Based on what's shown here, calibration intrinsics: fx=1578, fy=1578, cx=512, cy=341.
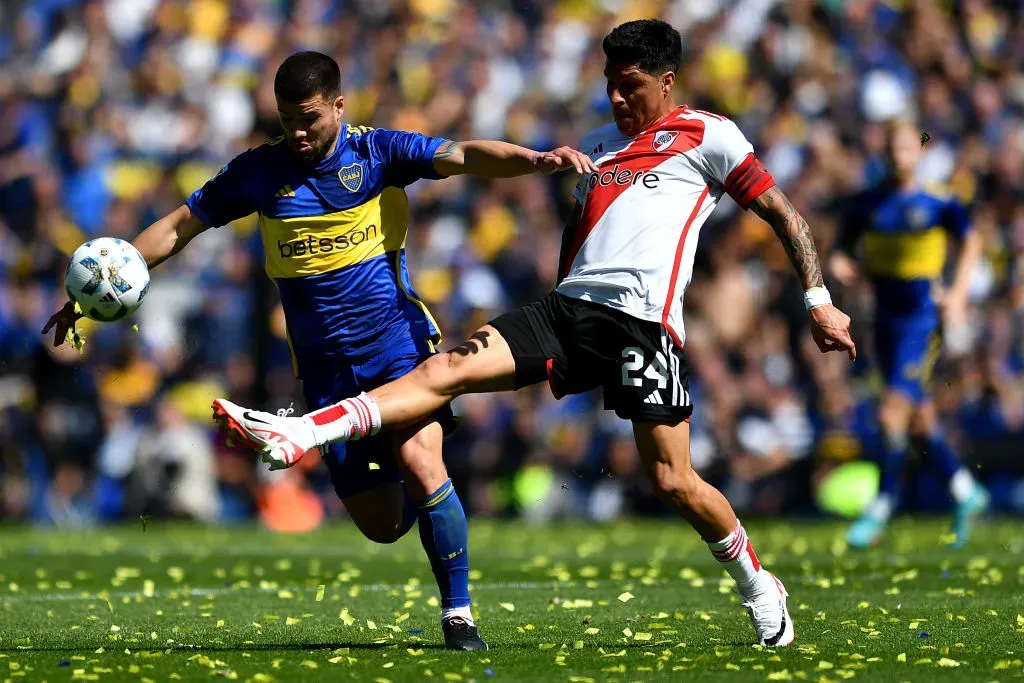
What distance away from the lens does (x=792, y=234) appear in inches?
260

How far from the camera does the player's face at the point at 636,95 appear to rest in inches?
269

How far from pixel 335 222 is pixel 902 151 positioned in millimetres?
6167

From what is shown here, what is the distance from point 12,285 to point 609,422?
20.0 feet

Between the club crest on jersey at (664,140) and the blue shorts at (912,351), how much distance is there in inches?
218

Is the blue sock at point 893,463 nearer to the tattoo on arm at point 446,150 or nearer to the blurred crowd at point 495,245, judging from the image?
the blurred crowd at point 495,245

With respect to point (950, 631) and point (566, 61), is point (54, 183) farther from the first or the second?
point (950, 631)

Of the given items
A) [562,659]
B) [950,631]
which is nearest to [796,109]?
[950,631]

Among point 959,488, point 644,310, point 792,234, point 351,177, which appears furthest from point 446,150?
point 959,488

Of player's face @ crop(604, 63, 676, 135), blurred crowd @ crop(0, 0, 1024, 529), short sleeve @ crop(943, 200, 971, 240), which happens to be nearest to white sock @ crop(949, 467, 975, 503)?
short sleeve @ crop(943, 200, 971, 240)

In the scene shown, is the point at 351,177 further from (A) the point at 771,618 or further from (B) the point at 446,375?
(A) the point at 771,618

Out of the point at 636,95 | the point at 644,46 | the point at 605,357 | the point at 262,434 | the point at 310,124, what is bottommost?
the point at 262,434

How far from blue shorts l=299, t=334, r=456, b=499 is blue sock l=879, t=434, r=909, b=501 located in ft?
17.9

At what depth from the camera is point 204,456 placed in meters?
15.2

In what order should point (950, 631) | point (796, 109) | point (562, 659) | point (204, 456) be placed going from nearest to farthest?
point (562, 659), point (950, 631), point (204, 456), point (796, 109)
